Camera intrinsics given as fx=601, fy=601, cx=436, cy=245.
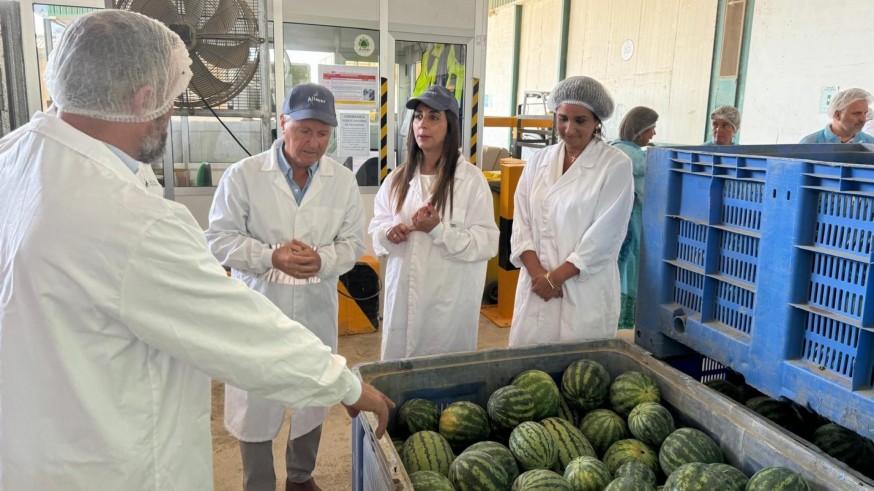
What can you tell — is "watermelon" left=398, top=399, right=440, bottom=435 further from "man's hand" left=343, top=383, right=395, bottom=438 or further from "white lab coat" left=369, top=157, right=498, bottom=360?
"white lab coat" left=369, top=157, right=498, bottom=360

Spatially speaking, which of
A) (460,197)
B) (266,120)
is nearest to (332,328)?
(460,197)

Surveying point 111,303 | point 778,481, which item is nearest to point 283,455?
point 111,303

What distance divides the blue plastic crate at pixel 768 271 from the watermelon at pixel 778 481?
0.54 feet

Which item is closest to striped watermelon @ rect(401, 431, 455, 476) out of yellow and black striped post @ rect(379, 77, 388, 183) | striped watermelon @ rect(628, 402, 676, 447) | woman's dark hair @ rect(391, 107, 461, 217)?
striped watermelon @ rect(628, 402, 676, 447)

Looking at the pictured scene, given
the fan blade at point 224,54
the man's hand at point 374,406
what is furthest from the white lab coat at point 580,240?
the fan blade at point 224,54

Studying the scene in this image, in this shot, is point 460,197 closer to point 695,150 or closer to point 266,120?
point 695,150

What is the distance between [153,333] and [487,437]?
912 mm

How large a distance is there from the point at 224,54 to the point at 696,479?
3.12 m

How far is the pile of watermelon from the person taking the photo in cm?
131

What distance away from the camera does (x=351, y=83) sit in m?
4.10

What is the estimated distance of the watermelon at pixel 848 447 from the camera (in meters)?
1.43

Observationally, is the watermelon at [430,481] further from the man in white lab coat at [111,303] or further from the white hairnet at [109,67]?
the white hairnet at [109,67]

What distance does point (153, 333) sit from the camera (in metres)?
1.13

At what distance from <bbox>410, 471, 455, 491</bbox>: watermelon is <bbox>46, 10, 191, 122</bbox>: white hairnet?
97 centimetres
